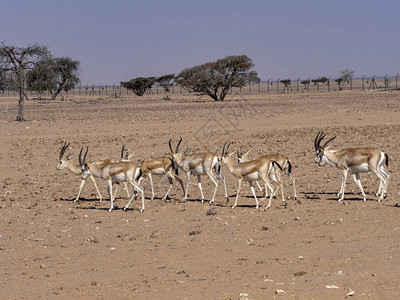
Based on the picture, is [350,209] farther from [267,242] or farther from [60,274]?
[60,274]

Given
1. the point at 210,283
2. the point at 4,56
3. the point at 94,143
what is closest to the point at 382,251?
the point at 210,283

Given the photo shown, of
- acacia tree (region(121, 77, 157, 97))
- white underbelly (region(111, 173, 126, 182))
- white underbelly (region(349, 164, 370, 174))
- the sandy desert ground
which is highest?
acacia tree (region(121, 77, 157, 97))

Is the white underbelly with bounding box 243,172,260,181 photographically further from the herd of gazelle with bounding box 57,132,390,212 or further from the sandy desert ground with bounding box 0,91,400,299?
the sandy desert ground with bounding box 0,91,400,299

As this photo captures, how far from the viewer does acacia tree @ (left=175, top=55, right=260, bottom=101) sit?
2381 inches

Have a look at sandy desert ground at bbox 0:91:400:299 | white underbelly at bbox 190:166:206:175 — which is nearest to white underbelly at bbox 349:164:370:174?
sandy desert ground at bbox 0:91:400:299

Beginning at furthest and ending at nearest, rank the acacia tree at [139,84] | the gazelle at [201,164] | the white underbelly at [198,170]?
the acacia tree at [139,84] → the white underbelly at [198,170] → the gazelle at [201,164]

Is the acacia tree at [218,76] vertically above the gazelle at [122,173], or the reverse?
the acacia tree at [218,76]

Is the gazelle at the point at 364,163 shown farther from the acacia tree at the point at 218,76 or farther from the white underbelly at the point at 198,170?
the acacia tree at the point at 218,76

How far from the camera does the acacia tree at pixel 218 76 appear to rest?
198 ft

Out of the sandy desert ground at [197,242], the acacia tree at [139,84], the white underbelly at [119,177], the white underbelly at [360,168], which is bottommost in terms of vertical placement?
the sandy desert ground at [197,242]

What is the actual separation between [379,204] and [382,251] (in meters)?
3.94

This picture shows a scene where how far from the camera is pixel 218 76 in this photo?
2402 inches

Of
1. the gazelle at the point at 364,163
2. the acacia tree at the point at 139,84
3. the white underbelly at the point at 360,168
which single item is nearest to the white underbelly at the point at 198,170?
the gazelle at the point at 364,163

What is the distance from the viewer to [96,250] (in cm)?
1107
